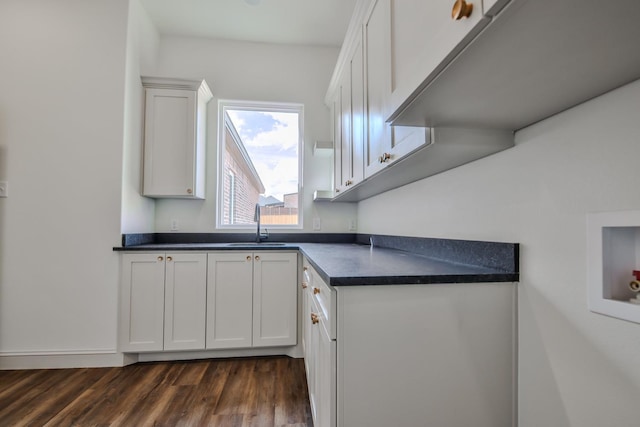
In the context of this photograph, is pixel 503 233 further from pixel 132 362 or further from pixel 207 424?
pixel 132 362

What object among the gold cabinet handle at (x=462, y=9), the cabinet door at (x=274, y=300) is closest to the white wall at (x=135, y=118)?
the cabinet door at (x=274, y=300)

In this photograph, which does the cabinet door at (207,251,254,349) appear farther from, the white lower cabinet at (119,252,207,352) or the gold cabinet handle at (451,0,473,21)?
the gold cabinet handle at (451,0,473,21)

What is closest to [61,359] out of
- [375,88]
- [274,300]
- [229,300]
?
[229,300]

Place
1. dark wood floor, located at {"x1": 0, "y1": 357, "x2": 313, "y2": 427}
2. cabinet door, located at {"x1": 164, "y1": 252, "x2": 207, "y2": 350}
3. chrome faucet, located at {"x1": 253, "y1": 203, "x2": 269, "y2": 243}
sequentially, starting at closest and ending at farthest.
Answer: dark wood floor, located at {"x1": 0, "y1": 357, "x2": 313, "y2": 427} < cabinet door, located at {"x1": 164, "y1": 252, "x2": 207, "y2": 350} < chrome faucet, located at {"x1": 253, "y1": 203, "x2": 269, "y2": 243}

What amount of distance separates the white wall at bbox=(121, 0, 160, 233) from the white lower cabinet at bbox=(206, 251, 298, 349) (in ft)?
2.39

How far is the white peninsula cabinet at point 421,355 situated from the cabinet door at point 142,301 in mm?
1761

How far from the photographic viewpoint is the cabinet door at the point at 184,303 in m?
2.21

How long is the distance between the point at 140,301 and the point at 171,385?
667 millimetres

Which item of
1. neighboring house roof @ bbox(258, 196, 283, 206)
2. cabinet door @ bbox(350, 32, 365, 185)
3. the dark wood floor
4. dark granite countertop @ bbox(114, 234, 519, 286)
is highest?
cabinet door @ bbox(350, 32, 365, 185)

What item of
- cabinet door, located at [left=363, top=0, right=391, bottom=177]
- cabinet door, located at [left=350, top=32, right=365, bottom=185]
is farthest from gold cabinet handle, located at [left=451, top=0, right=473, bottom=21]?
cabinet door, located at [left=350, top=32, right=365, bottom=185]

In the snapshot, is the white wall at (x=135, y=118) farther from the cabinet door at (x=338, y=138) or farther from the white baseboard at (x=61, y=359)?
the cabinet door at (x=338, y=138)

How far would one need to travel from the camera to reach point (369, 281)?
92 cm

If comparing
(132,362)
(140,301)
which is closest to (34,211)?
(140,301)

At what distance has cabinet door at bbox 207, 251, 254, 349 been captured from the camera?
88.7 inches
